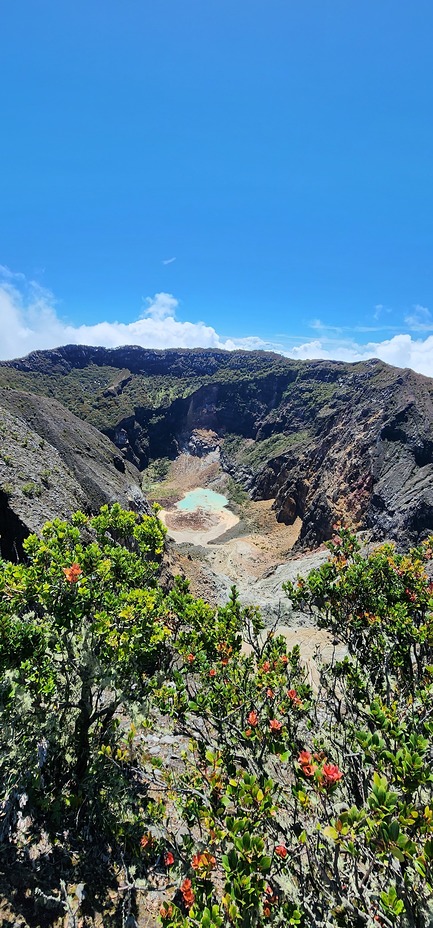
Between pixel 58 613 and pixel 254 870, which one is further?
pixel 58 613

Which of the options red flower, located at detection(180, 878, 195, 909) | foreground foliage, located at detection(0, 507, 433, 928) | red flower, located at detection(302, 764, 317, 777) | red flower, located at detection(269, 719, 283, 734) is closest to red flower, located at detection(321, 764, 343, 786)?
foreground foliage, located at detection(0, 507, 433, 928)

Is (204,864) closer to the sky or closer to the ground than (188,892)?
closer to the sky

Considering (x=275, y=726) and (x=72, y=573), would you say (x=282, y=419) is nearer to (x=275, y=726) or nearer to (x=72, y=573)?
(x=72, y=573)

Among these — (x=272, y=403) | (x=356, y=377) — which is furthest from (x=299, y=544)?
(x=272, y=403)

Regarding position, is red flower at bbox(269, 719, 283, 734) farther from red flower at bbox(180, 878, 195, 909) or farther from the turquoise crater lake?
the turquoise crater lake

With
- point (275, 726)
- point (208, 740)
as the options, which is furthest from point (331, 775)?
point (208, 740)

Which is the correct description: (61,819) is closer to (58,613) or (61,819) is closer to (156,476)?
(58,613)
